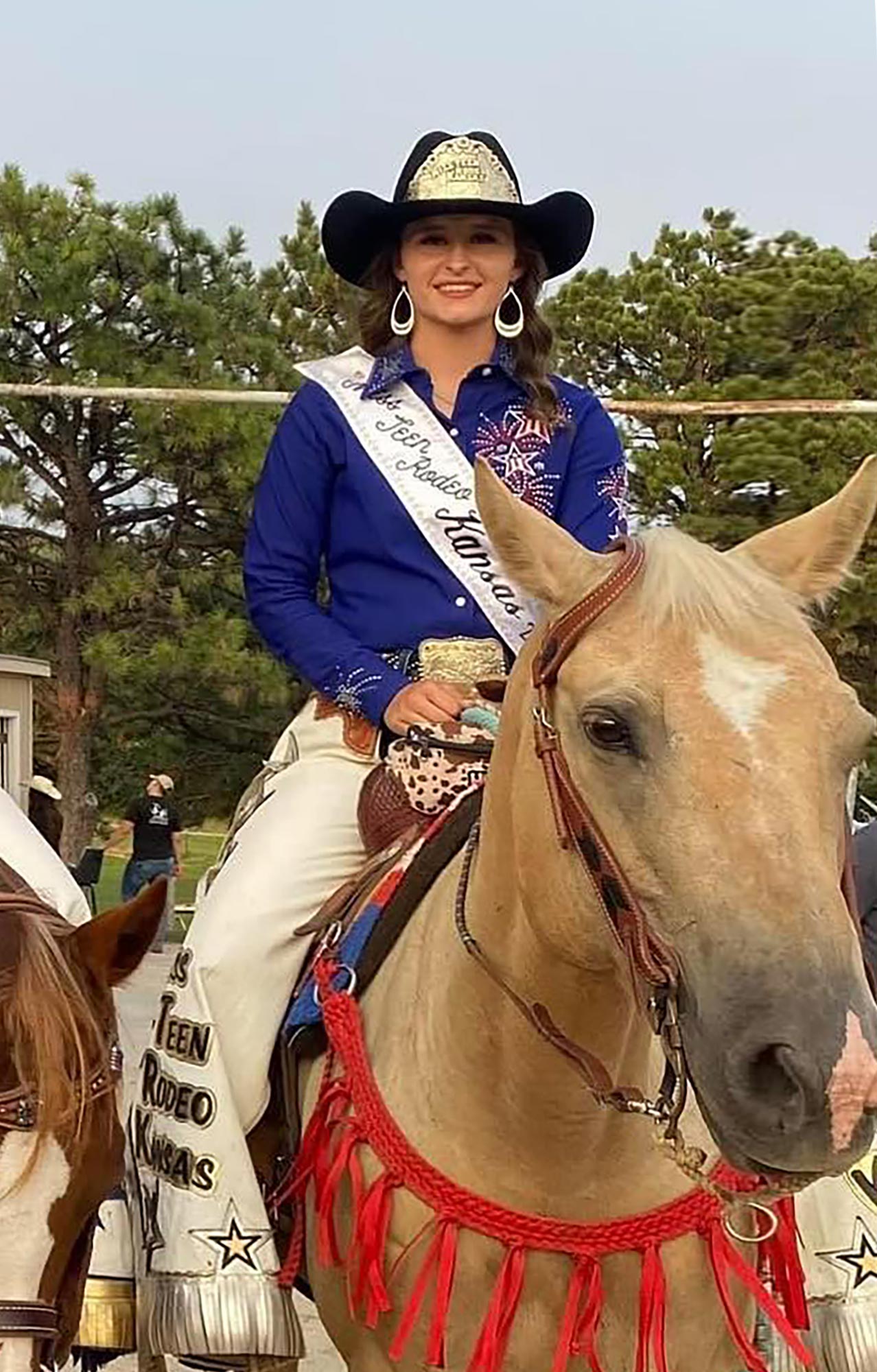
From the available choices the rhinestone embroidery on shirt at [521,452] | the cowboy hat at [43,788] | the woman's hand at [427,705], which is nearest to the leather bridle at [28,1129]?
the woman's hand at [427,705]

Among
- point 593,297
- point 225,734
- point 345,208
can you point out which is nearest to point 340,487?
point 345,208

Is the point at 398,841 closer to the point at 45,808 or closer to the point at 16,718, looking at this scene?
the point at 45,808

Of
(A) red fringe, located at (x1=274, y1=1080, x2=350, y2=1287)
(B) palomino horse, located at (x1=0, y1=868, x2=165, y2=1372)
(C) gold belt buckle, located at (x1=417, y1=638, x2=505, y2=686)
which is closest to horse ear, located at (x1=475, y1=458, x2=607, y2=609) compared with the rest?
(B) palomino horse, located at (x1=0, y1=868, x2=165, y2=1372)

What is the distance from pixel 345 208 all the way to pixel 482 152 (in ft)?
1.19

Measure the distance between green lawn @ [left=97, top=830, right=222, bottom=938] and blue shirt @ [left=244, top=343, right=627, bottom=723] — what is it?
737 inches

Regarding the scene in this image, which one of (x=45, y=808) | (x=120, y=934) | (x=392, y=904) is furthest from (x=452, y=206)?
(x=45, y=808)

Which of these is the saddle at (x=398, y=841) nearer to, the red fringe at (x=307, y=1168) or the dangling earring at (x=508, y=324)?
the red fringe at (x=307, y=1168)

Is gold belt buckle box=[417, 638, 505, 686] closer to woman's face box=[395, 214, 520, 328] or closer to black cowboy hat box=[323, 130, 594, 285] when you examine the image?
woman's face box=[395, 214, 520, 328]

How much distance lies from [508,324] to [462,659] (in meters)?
0.89

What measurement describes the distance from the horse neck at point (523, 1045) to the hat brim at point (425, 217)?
180cm

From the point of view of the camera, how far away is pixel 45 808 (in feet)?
62.5

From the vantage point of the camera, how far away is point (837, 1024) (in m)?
2.04

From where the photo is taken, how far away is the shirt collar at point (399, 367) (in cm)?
419

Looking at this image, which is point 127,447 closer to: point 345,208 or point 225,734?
point 225,734
